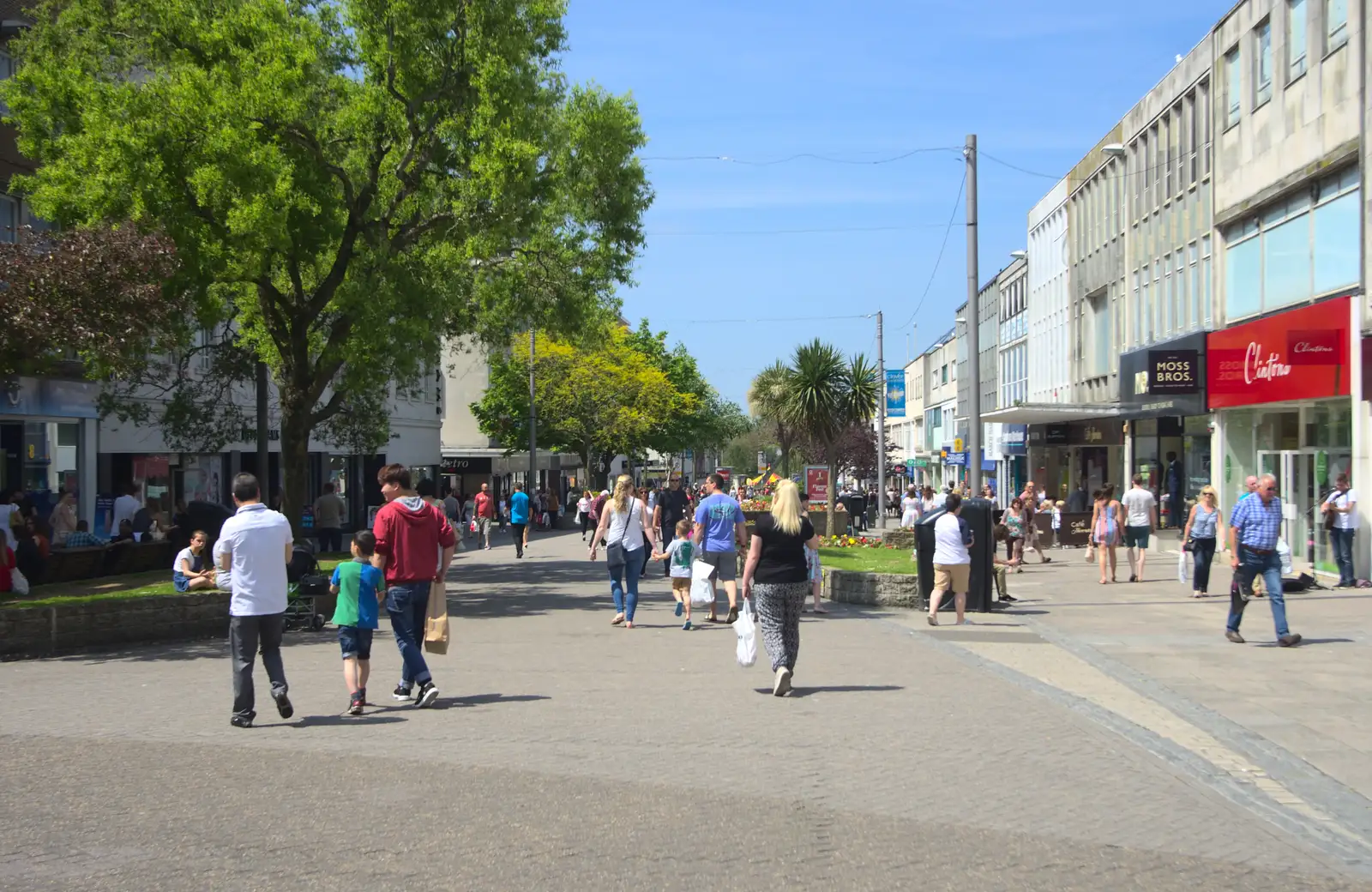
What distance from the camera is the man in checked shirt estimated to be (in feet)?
46.4

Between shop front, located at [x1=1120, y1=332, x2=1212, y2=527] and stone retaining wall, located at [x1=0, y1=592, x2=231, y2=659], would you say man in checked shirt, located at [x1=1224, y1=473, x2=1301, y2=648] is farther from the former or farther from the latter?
shop front, located at [x1=1120, y1=332, x2=1212, y2=527]

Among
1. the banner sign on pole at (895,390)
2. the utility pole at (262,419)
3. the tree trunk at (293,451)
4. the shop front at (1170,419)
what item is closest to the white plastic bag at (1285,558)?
the shop front at (1170,419)

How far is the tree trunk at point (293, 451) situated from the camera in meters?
21.5

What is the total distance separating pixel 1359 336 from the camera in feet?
68.3

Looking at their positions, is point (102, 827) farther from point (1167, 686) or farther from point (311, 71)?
point (311, 71)

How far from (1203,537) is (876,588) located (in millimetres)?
4747

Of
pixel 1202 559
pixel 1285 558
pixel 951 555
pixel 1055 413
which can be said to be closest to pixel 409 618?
pixel 951 555

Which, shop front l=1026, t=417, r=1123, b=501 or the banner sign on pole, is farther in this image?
the banner sign on pole

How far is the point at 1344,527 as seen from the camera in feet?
68.5

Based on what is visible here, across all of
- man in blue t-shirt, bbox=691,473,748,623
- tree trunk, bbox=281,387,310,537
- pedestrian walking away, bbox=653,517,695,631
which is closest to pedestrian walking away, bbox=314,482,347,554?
tree trunk, bbox=281,387,310,537

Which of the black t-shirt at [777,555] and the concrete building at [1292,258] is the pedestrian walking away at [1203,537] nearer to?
the concrete building at [1292,258]

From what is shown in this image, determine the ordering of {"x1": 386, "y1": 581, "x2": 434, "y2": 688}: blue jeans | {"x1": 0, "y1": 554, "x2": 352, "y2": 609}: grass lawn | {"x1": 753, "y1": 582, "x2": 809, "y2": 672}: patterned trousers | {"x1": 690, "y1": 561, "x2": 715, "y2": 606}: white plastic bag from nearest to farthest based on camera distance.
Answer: {"x1": 386, "y1": 581, "x2": 434, "y2": 688}: blue jeans → {"x1": 753, "y1": 582, "x2": 809, "y2": 672}: patterned trousers → {"x1": 0, "y1": 554, "x2": 352, "y2": 609}: grass lawn → {"x1": 690, "y1": 561, "x2": 715, "y2": 606}: white plastic bag

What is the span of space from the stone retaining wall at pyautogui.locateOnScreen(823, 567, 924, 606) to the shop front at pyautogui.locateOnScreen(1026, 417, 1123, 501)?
728 inches

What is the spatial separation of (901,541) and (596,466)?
1802 inches
